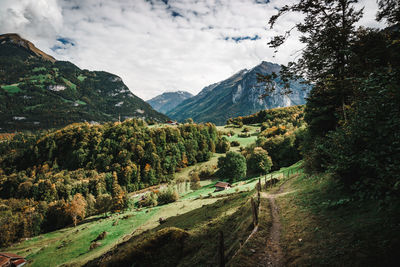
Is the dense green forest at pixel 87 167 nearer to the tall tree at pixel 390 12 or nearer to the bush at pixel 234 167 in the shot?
the bush at pixel 234 167

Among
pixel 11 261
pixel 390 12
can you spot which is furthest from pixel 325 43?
pixel 11 261

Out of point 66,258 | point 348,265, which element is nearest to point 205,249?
point 348,265

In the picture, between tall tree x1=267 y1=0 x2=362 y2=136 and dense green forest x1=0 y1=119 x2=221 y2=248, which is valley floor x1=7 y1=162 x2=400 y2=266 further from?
dense green forest x1=0 y1=119 x2=221 y2=248

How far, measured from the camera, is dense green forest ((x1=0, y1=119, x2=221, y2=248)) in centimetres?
6381

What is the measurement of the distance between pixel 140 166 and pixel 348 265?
322 feet

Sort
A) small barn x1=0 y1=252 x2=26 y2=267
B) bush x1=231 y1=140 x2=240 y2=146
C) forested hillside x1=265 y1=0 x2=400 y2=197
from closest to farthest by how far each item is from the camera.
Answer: forested hillside x1=265 y1=0 x2=400 y2=197, small barn x1=0 y1=252 x2=26 y2=267, bush x1=231 y1=140 x2=240 y2=146

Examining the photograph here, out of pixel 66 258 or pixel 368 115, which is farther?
pixel 66 258

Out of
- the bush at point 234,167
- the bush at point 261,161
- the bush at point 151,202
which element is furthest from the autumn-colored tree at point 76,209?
the bush at point 261,161

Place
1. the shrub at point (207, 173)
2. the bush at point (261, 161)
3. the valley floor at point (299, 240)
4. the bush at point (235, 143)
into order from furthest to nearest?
the bush at point (235, 143), the shrub at point (207, 173), the bush at point (261, 161), the valley floor at point (299, 240)

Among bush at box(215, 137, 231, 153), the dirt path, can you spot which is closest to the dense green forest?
bush at box(215, 137, 231, 153)

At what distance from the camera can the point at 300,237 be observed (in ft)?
31.9

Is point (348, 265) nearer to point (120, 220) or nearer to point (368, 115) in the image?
point (368, 115)

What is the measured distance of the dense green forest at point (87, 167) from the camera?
63.8 m

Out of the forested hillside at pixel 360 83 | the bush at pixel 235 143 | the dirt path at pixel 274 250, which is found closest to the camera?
the forested hillside at pixel 360 83
